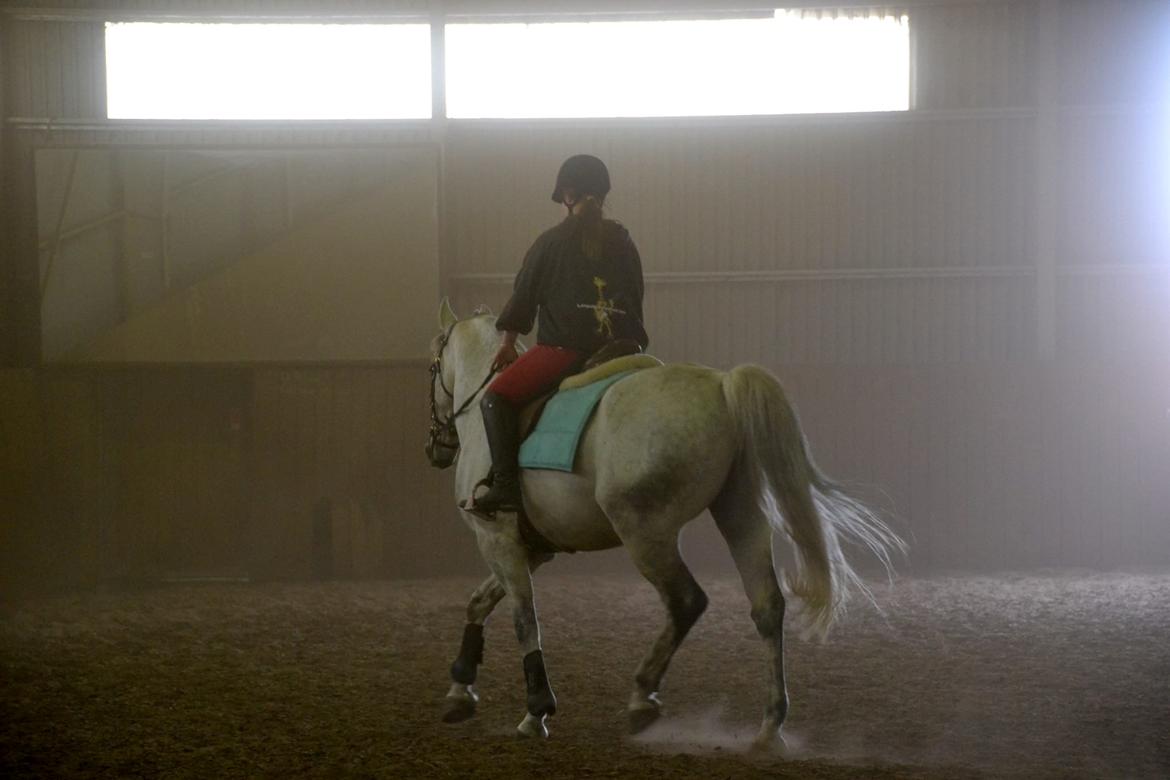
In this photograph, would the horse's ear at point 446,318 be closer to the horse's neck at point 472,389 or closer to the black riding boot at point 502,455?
the horse's neck at point 472,389

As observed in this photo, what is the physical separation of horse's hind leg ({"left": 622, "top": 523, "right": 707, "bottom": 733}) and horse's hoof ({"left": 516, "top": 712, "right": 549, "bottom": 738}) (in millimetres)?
363

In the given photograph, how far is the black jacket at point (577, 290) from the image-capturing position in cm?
514

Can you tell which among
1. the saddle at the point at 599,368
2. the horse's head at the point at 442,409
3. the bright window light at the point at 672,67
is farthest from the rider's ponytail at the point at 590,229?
the bright window light at the point at 672,67

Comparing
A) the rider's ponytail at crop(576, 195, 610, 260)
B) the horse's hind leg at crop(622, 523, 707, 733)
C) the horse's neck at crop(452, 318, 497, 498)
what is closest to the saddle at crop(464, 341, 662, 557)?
the horse's neck at crop(452, 318, 497, 498)

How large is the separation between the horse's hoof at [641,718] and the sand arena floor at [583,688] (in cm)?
8

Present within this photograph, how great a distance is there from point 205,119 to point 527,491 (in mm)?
8121

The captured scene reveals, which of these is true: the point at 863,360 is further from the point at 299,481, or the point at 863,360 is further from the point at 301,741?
the point at 301,741

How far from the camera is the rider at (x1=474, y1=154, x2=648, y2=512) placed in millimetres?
5125

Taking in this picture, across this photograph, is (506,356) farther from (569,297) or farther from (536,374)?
(569,297)

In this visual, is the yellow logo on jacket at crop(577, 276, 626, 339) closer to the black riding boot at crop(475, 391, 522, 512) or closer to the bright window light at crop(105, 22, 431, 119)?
the black riding boot at crop(475, 391, 522, 512)

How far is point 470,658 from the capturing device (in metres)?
5.39

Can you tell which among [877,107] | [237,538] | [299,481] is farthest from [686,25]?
[237,538]

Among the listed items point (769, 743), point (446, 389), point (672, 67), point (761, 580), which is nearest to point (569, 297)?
point (446, 389)

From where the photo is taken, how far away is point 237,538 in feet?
36.5
